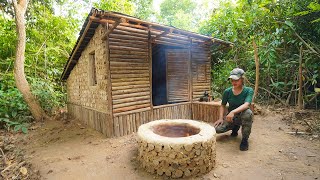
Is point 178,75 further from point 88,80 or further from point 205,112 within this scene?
point 88,80

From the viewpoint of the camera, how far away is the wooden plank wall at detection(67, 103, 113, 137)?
5.81 meters

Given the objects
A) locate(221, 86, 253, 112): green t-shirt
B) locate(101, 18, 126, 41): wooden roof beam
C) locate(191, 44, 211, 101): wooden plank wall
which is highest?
locate(101, 18, 126, 41): wooden roof beam

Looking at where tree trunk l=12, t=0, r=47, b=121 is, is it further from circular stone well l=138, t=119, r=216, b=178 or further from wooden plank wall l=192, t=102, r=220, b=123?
wooden plank wall l=192, t=102, r=220, b=123

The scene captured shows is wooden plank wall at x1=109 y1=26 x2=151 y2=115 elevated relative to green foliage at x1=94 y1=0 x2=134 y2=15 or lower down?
lower down

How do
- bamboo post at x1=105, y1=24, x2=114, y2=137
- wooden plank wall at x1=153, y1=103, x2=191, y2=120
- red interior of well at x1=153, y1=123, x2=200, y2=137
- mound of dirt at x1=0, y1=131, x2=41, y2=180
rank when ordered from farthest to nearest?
wooden plank wall at x1=153, y1=103, x2=191, y2=120 < bamboo post at x1=105, y1=24, x2=114, y2=137 < red interior of well at x1=153, y1=123, x2=200, y2=137 < mound of dirt at x1=0, y1=131, x2=41, y2=180

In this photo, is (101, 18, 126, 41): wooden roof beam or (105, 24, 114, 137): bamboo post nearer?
(101, 18, 126, 41): wooden roof beam

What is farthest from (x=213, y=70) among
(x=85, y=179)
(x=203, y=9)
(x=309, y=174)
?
(x=203, y=9)

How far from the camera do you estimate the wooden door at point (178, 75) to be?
737 cm

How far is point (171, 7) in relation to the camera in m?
28.9

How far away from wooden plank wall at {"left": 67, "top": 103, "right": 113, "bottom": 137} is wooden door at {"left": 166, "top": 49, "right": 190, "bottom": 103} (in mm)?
2662

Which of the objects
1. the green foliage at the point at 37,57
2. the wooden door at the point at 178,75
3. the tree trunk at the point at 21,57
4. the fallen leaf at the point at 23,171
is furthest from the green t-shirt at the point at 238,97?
the tree trunk at the point at 21,57

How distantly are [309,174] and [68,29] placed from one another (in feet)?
43.5

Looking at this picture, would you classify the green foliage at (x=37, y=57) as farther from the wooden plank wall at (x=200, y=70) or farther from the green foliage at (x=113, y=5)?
the wooden plank wall at (x=200, y=70)

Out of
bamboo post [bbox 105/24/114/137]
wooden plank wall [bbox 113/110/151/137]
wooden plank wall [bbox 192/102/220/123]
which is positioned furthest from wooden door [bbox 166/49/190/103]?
bamboo post [bbox 105/24/114/137]
